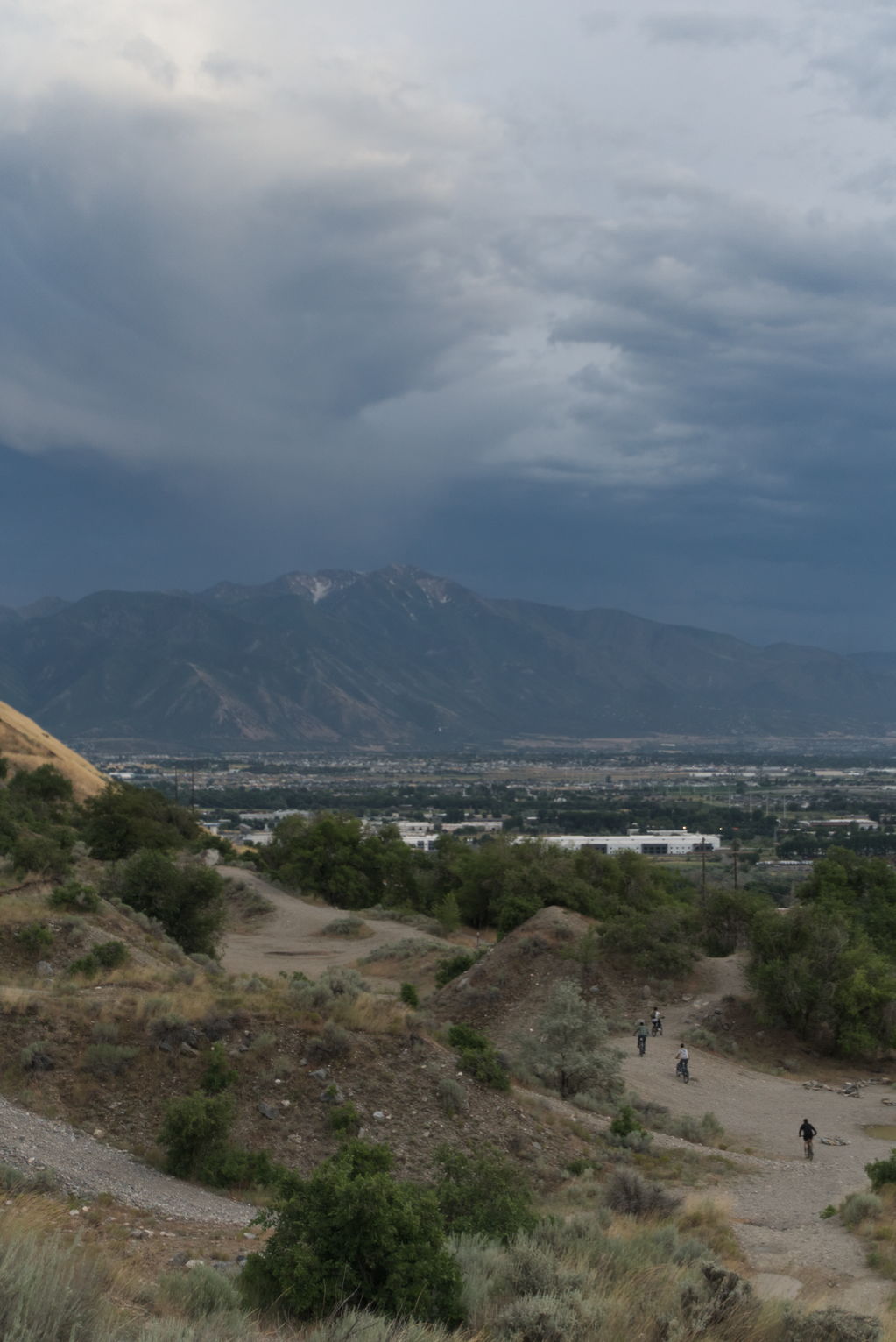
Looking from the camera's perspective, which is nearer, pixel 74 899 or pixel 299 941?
pixel 74 899

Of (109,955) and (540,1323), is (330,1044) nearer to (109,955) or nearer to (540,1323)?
(109,955)

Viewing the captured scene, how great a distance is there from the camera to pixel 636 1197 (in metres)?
15.2

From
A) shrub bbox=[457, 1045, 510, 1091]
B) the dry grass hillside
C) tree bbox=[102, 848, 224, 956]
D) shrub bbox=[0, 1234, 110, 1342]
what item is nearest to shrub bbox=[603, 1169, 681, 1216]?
shrub bbox=[457, 1045, 510, 1091]

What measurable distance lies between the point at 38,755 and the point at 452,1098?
65.7 meters

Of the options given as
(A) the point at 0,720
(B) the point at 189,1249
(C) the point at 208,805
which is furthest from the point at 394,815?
(B) the point at 189,1249

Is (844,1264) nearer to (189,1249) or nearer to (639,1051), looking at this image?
(189,1249)

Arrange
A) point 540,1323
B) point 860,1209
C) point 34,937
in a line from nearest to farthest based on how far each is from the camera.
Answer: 1. point 540,1323
2. point 860,1209
3. point 34,937

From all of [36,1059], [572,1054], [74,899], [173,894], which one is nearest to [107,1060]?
[36,1059]

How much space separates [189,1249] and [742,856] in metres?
100

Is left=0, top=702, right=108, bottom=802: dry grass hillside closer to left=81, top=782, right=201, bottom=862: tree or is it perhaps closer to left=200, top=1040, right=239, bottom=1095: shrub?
left=81, top=782, right=201, bottom=862: tree

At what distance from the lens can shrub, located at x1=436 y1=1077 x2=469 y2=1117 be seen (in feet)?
61.6

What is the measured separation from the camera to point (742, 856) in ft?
346

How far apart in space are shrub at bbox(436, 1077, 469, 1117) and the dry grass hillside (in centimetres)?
5852

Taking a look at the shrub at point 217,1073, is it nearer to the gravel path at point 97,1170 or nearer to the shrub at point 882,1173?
the gravel path at point 97,1170
